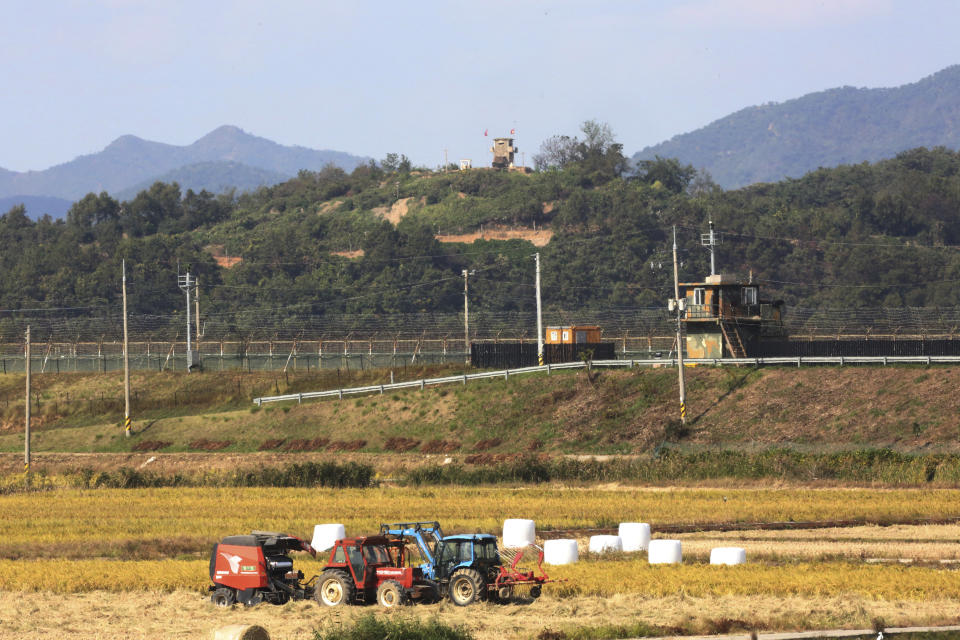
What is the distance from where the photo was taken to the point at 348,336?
390 ft

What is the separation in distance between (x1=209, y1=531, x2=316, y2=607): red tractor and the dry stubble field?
347mm

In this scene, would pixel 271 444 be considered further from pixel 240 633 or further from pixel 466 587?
pixel 240 633

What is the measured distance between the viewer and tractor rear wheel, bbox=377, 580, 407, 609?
2648cm

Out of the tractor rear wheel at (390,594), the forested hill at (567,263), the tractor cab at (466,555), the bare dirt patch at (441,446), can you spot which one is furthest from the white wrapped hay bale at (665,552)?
the forested hill at (567,263)

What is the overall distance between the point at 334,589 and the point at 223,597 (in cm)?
255

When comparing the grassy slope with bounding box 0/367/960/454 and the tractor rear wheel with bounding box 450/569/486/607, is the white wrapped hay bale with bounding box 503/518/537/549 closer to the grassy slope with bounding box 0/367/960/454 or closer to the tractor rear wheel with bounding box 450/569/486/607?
the tractor rear wheel with bounding box 450/569/486/607

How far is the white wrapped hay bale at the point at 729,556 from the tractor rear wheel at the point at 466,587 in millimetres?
7637

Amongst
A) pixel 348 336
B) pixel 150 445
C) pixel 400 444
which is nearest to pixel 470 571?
pixel 400 444

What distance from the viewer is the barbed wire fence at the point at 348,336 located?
99.4 meters

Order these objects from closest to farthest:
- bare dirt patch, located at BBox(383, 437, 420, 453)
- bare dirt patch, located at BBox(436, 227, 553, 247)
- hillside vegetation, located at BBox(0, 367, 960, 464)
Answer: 1. hillside vegetation, located at BBox(0, 367, 960, 464)
2. bare dirt patch, located at BBox(383, 437, 420, 453)
3. bare dirt patch, located at BBox(436, 227, 553, 247)

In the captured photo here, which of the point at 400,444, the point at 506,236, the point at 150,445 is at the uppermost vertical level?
the point at 506,236

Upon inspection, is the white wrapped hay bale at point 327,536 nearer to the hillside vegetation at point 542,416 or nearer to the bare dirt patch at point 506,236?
the hillside vegetation at point 542,416

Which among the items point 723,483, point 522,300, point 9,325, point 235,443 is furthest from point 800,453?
point 9,325

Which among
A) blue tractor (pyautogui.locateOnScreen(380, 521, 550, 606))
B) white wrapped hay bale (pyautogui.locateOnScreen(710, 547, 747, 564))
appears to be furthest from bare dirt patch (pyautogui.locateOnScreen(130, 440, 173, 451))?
blue tractor (pyautogui.locateOnScreen(380, 521, 550, 606))
